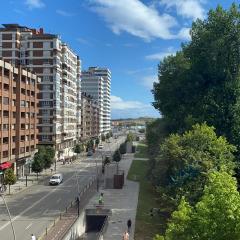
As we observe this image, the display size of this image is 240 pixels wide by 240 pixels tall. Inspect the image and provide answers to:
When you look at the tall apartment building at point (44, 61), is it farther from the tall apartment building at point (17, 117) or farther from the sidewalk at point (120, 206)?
the sidewalk at point (120, 206)

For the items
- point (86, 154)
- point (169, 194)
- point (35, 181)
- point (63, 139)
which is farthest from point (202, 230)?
point (86, 154)

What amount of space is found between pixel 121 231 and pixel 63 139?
82962 millimetres

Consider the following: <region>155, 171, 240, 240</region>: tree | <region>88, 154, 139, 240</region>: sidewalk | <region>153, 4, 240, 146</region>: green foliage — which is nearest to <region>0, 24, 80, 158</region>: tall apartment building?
<region>88, 154, 139, 240</region>: sidewalk

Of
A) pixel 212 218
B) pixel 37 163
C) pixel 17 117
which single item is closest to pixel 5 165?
pixel 37 163

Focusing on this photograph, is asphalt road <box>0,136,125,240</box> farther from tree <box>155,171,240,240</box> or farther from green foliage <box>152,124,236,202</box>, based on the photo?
tree <box>155,171,240,240</box>

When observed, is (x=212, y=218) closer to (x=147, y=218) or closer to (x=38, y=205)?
(x=147, y=218)

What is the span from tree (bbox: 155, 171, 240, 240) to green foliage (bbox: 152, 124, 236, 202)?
16486 mm

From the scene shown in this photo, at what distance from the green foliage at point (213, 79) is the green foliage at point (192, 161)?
31.5 ft

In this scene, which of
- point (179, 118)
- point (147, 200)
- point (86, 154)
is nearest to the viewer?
point (147, 200)

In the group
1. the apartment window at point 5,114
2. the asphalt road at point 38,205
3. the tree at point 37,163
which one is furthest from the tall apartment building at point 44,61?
the apartment window at point 5,114

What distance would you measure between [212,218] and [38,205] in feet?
135

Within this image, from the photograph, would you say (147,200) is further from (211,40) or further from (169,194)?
(211,40)

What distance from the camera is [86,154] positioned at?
148 m

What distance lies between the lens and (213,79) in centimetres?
6372
